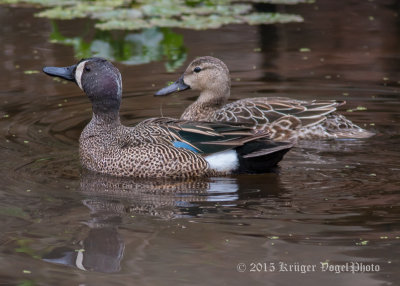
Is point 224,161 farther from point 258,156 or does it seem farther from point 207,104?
point 207,104

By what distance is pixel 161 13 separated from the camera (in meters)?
13.8

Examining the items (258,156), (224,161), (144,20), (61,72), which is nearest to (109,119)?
(61,72)

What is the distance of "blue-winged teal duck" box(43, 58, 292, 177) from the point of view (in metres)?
7.41

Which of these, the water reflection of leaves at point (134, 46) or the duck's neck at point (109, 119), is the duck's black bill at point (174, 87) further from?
the water reflection of leaves at point (134, 46)

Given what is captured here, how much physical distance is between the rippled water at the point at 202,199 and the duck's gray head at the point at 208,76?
542 mm

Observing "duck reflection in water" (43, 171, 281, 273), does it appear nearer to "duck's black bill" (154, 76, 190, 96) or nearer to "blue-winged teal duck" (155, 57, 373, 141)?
"blue-winged teal duck" (155, 57, 373, 141)

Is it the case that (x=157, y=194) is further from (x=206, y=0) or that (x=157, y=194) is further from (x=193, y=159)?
(x=206, y=0)

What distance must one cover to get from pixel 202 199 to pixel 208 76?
282 cm

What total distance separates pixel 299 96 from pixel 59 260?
5.22 m

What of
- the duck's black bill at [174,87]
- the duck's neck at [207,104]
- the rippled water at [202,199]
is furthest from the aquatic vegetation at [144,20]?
the duck's neck at [207,104]

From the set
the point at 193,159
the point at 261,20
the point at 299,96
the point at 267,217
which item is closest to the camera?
the point at 267,217

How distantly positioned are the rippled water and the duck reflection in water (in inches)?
0.6

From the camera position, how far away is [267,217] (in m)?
6.12

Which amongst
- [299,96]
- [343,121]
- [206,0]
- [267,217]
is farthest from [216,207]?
[206,0]
